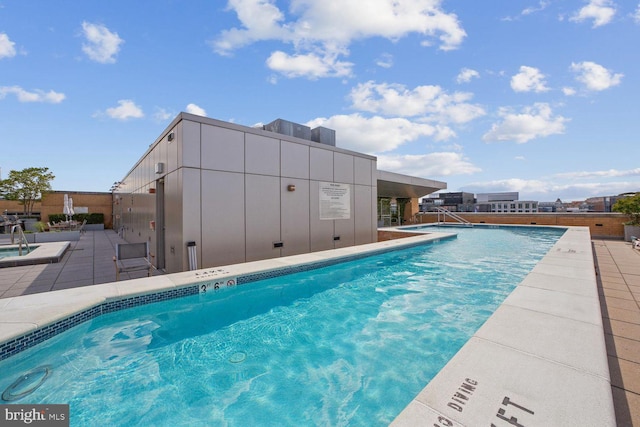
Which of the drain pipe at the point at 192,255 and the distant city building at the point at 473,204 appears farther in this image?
the distant city building at the point at 473,204

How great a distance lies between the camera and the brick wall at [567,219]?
1292 cm

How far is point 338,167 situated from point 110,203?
2004 cm

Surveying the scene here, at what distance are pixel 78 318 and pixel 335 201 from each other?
628 centimetres

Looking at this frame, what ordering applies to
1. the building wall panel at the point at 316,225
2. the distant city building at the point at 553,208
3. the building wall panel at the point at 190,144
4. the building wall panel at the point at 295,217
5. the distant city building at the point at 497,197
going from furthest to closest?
the distant city building at the point at 497,197, the distant city building at the point at 553,208, the building wall panel at the point at 316,225, the building wall panel at the point at 295,217, the building wall panel at the point at 190,144

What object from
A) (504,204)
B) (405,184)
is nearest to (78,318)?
(405,184)

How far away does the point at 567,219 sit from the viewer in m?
15.1

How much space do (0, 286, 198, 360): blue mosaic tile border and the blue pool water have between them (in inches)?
3.1

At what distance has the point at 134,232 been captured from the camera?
9.34 metres

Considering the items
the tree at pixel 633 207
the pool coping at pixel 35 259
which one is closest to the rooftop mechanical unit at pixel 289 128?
the pool coping at pixel 35 259

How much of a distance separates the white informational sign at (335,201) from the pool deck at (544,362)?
4674mm

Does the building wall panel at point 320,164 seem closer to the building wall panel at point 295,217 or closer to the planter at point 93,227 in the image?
the building wall panel at point 295,217

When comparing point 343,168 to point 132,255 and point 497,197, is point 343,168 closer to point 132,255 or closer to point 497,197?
point 132,255

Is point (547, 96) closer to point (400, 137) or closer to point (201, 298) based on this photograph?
point (400, 137)

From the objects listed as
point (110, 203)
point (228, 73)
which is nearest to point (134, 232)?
point (228, 73)
